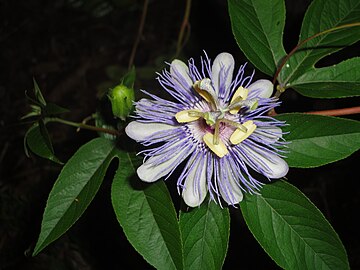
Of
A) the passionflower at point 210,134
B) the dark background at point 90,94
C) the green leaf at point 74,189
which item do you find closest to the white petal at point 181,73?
the passionflower at point 210,134

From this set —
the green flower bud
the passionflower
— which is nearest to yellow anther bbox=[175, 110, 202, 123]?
the passionflower

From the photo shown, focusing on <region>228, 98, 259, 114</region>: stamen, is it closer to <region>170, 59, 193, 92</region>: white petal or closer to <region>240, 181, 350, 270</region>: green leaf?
<region>170, 59, 193, 92</region>: white petal

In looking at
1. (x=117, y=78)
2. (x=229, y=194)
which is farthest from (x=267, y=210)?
(x=117, y=78)

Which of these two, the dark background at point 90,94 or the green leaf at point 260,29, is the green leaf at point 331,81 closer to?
the green leaf at point 260,29

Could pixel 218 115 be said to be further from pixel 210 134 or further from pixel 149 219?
pixel 149 219

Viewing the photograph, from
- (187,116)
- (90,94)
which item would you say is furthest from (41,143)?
(90,94)

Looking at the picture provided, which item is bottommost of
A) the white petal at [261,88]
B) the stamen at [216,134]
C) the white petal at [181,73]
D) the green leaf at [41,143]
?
the stamen at [216,134]

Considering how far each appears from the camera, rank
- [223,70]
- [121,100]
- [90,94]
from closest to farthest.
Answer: [223,70] → [121,100] → [90,94]

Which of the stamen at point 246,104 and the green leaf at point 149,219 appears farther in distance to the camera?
the green leaf at point 149,219
